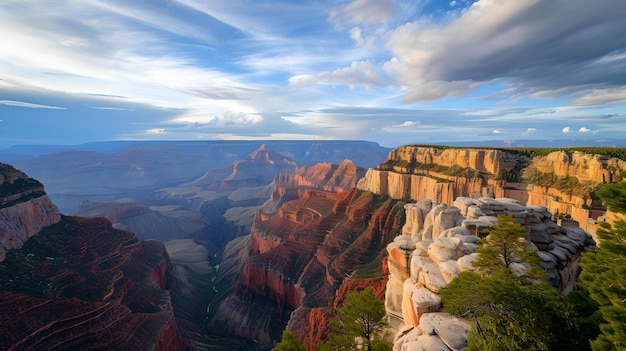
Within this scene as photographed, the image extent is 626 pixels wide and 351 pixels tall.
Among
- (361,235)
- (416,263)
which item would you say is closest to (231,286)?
(361,235)

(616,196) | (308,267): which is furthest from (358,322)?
(308,267)

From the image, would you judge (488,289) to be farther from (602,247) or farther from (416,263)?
(416,263)

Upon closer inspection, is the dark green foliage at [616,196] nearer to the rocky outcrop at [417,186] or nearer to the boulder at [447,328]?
the boulder at [447,328]

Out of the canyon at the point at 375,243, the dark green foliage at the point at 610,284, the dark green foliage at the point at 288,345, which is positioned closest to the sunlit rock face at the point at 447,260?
the canyon at the point at 375,243

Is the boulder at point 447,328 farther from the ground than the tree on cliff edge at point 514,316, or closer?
closer

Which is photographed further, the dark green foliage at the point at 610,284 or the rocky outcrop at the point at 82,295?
the rocky outcrop at the point at 82,295

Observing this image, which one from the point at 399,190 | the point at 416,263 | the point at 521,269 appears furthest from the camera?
the point at 399,190
